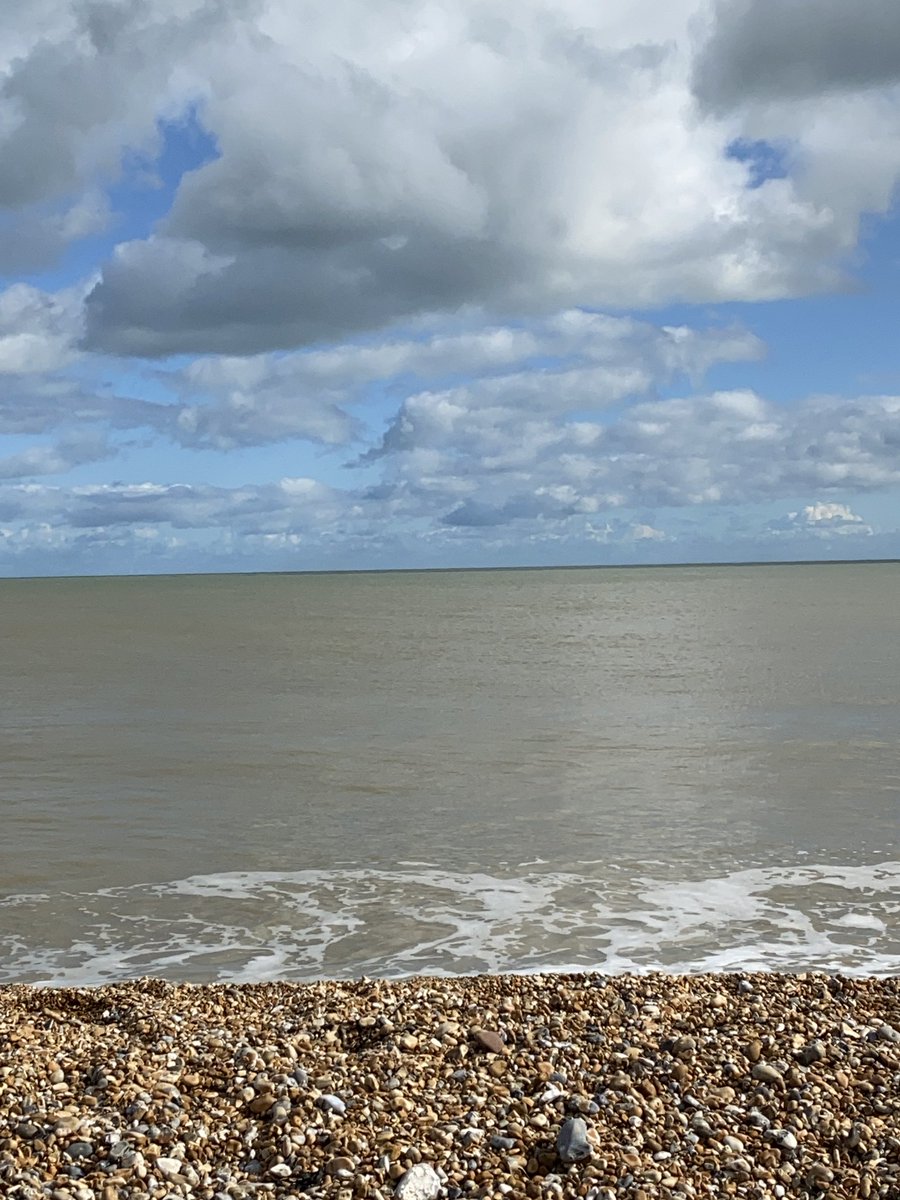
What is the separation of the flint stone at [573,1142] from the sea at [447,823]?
416 centimetres

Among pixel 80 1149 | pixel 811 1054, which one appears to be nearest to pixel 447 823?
pixel 811 1054

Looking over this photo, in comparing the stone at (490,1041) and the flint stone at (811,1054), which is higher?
the stone at (490,1041)

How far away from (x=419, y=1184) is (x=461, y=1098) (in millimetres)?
806

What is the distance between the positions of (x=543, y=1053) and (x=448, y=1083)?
2.09 ft

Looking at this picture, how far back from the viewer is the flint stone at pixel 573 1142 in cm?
523

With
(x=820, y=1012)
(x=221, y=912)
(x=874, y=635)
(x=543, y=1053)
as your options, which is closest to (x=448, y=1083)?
(x=543, y=1053)

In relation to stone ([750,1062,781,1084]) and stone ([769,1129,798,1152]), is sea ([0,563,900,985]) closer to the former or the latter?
stone ([750,1062,781,1084])

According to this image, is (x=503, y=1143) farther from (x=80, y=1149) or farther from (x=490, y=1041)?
(x=80, y=1149)

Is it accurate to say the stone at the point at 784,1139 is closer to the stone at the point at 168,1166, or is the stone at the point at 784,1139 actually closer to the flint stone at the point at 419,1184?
the flint stone at the point at 419,1184

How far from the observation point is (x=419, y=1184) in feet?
16.3

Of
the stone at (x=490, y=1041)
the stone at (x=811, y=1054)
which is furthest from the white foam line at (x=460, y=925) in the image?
the stone at (x=490, y=1041)

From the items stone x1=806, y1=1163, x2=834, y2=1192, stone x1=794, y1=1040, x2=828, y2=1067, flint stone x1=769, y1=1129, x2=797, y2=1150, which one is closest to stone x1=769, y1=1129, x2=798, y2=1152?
flint stone x1=769, y1=1129, x2=797, y2=1150

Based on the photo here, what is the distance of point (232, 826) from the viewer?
15133 mm

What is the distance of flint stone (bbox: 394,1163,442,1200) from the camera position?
4.91 meters
